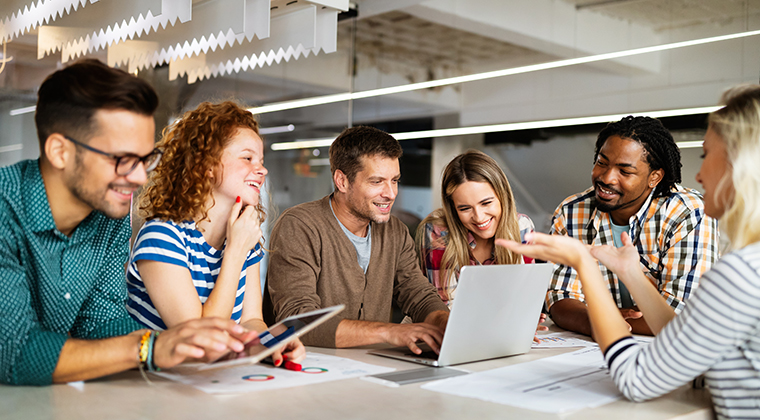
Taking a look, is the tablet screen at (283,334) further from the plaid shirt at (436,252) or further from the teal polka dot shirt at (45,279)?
the plaid shirt at (436,252)

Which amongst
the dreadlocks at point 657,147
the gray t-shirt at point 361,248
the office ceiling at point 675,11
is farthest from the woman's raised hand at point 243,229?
the office ceiling at point 675,11

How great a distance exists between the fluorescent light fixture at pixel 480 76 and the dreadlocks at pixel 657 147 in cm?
156

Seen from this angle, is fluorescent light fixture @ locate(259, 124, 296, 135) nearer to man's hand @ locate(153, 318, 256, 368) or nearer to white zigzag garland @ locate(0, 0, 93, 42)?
white zigzag garland @ locate(0, 0, 93, 42)

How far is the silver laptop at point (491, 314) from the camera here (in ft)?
4.97

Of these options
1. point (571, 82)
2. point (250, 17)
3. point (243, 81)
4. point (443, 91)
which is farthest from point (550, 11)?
point (250, 17)

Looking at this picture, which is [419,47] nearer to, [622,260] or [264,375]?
[622,260]

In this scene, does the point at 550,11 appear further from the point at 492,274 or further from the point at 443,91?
the point at 492,274

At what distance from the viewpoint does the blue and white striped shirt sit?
1.59 m

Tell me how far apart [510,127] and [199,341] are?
3861 millimetres

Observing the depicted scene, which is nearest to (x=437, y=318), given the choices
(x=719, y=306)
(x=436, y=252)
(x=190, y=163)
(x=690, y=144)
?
(x=436, y=252)

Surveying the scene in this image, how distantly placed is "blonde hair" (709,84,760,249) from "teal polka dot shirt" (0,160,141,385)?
1.35m

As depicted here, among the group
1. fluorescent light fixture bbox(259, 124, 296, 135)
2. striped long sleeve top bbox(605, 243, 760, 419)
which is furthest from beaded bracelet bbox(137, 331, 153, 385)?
fluorescent light fixture bbox(259, 124, 296, 135)

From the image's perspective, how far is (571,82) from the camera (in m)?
4.39

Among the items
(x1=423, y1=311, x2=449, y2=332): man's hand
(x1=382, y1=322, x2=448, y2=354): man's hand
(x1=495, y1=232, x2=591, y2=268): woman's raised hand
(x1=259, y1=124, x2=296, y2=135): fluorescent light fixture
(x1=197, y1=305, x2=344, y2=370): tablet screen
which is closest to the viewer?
(x1=197, y1=305, x2=344, y2=370): tablet screen
